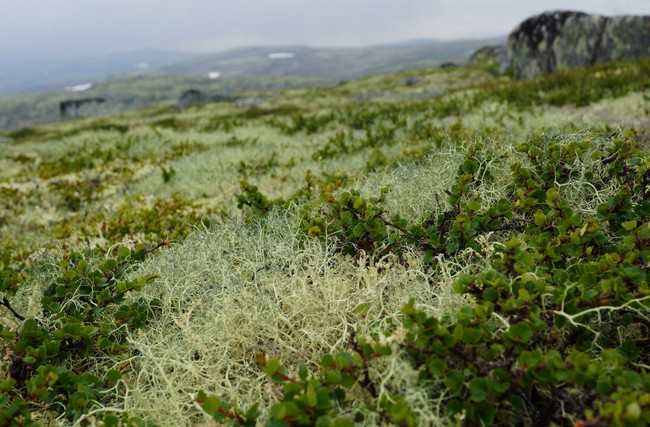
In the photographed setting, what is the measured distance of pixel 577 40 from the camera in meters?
22.1

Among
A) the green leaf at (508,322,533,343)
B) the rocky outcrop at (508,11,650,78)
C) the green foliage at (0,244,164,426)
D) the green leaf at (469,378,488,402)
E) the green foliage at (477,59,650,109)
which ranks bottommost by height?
the green foliage at (0,244,164,426)

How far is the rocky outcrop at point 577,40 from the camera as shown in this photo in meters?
21.0

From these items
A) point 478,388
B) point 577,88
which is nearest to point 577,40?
point 577,88

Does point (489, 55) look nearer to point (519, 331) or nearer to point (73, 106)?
point (73, 106)

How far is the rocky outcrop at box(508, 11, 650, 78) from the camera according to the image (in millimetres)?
21031

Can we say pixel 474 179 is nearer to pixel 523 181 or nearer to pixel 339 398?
pixel 523 181

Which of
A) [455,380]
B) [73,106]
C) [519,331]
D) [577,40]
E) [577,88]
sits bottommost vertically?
[73,106]

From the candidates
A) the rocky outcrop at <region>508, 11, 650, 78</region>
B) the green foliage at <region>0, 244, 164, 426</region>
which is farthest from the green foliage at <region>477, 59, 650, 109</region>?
the green foliage at <region>0, 244, 164, 426</region>

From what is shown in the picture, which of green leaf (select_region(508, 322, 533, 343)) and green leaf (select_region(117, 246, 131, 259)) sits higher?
green leaf (select_region(508, 322, 533, 343))

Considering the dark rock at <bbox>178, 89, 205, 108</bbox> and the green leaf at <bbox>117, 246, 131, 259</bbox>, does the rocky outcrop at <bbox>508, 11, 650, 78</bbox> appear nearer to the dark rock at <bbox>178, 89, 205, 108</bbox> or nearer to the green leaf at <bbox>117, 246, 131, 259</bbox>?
the green leaf at <bbox>117, 246, 131, 259</bbox>

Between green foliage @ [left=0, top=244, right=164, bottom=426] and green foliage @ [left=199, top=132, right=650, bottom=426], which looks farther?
green foliage @ [left=0, top=244, right=164, bottom=426]

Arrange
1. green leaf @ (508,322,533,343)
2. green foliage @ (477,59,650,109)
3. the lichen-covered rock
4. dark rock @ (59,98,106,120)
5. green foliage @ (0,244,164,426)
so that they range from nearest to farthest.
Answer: green leaf @ (508,322,533,343), green foliage @ (0,244,164,426), green foliage @ (477,59,650,109), the lichen-covered rock, dark rock @ (59,98,106,120)

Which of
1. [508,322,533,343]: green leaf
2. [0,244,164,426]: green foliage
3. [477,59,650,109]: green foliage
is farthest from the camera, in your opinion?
[477,59,650,109]: green foliage

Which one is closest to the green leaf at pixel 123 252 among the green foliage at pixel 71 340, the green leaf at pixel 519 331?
the green foliage at pixel 71 340
